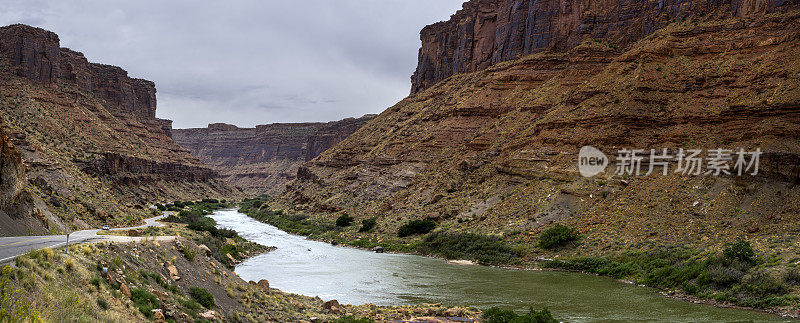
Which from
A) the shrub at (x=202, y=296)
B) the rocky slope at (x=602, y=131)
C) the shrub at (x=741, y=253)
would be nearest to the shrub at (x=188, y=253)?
the shrub at (x=202, y=296)

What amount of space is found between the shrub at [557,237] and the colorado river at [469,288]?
3610 mm

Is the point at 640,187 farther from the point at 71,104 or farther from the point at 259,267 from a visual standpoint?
the point at 71,104

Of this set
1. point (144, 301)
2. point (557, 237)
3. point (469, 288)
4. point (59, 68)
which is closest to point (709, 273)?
point (557, 237)

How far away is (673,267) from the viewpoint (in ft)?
83.4

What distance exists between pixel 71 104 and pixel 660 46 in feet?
266

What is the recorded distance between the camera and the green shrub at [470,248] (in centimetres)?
3416

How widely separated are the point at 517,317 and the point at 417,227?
88.4ft

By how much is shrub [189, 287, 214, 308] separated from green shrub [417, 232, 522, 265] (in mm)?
23631

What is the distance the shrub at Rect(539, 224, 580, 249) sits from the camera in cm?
3347

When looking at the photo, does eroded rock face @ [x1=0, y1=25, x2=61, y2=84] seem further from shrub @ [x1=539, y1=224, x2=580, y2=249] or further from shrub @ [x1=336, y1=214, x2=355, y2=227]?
shrub @ [x1=539, y1=224, x2=580, y2=249]

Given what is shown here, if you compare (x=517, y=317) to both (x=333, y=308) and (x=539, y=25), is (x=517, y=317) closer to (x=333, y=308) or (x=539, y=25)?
(x=333, y=308)

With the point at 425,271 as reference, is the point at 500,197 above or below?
above

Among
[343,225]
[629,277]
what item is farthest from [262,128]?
[629,277]

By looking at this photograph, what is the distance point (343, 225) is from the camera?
5175 cm
